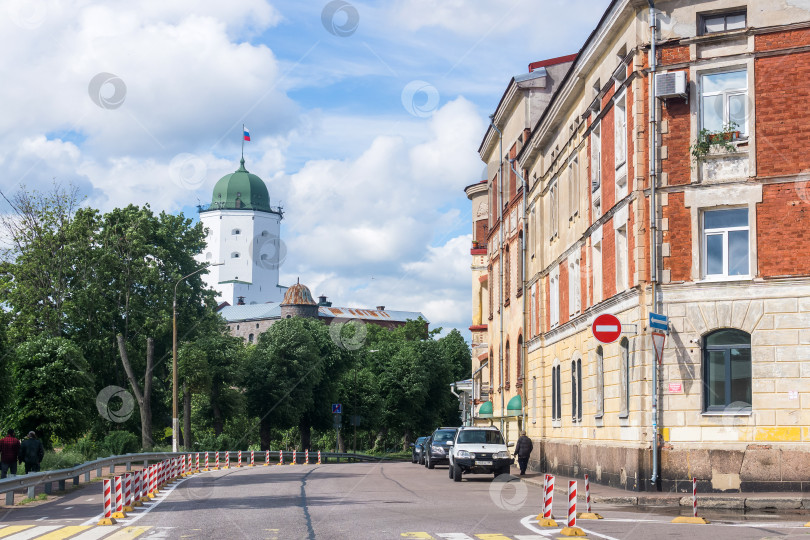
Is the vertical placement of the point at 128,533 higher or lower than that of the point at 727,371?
lower

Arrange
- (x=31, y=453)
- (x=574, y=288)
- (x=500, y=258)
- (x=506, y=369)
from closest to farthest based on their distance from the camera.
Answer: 1. (x=31, y=453)
2. (x=574, y=288)
3. (x=506, y=369)
4. (x=500, y=258)

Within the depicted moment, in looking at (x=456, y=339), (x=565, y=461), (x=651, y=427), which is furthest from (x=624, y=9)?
(x=456, y=339)

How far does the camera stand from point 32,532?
1501cm

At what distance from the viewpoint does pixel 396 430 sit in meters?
89.9

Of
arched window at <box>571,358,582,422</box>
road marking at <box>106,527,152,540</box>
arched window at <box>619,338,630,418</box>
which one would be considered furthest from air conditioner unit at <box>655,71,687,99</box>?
road marking at <box>106,527,152,540</box>

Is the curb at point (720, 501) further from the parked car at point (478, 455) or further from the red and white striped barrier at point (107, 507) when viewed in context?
the red and white striped barrier at point (107, 507)

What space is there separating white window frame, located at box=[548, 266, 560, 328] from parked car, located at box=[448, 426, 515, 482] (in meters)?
6.00

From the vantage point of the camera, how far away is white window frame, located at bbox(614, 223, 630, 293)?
25766 millimetres

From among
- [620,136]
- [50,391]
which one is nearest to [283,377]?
[50,391]

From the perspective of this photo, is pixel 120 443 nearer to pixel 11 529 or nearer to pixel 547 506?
pixel 11 529

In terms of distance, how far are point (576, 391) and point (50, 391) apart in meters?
19.3

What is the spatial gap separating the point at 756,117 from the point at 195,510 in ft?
47.8

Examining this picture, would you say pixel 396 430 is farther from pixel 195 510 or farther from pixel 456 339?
pixel 195 510

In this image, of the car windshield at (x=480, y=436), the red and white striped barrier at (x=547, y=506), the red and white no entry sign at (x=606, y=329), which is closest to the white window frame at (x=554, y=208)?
the car windshield at (x=480, y=436)
